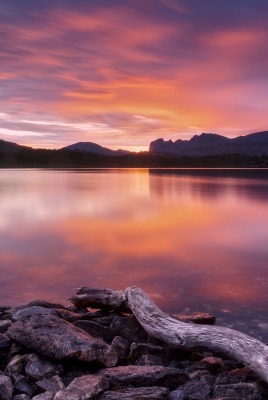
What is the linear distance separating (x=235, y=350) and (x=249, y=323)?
2086 millimetres

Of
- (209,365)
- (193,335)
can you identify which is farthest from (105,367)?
(209,365)

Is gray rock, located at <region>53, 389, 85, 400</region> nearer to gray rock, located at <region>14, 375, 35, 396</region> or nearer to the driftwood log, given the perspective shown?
gray rock, located at <region>14, 375, 35, 396</region>

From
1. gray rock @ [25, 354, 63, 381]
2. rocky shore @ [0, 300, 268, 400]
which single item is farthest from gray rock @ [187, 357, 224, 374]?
gray rock @ [25, 354, 63, 381]

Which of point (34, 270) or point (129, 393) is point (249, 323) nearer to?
point (129, 393)

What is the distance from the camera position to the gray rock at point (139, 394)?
528 cm

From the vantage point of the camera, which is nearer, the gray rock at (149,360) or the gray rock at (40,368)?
the gray rock at (40,368)

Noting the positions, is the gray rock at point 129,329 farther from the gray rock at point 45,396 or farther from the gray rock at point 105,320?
the gray rock at point 45,396

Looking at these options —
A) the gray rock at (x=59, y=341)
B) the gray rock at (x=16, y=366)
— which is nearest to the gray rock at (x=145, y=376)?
the gray rock at (x=59, y=341)

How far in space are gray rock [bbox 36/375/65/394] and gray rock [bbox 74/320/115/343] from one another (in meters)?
1.63

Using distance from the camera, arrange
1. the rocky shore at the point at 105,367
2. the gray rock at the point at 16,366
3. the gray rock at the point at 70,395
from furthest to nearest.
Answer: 1. the gray rock at the point at 16,366
2. the rocky shore at the point at 105,367
3. the gray rock at the point at 70,395

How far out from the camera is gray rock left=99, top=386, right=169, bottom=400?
5277 millimetres

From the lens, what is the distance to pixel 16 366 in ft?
20.4

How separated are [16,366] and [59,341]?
661mm

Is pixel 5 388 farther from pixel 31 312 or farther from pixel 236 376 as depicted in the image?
pixel 236 376
